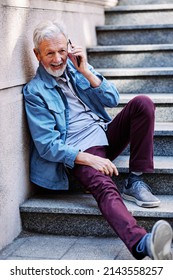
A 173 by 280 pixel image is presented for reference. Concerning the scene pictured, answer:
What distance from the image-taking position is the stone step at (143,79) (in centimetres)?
480

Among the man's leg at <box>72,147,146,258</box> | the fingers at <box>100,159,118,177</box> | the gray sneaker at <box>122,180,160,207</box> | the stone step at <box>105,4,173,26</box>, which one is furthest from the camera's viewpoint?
the stone step at <box>105,4,173,26</box>

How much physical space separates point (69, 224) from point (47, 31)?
3.94ft

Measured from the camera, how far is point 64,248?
11.7 feet

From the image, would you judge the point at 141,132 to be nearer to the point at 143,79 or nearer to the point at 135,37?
the point at 143,79

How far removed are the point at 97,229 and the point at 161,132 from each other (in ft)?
2.88

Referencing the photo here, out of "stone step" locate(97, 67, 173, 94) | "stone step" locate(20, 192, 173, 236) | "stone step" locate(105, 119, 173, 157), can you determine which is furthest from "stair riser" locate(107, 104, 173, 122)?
"stone step" locate(20, 192, 173, 236)

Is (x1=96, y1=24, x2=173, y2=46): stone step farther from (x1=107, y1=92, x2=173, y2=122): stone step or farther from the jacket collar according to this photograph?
the jacket collar

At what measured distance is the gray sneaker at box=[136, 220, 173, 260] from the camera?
3086 millimetres

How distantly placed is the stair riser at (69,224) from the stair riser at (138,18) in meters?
2.66

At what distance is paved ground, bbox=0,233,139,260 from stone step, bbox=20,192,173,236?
0.05 metres

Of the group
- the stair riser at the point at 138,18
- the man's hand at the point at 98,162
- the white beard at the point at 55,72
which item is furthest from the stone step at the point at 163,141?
the stair riser at the point at 138,18

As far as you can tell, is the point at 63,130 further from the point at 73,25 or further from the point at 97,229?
the point at 73,25

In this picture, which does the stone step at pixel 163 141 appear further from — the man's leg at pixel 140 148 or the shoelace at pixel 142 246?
the shoelace at pixel 142 246

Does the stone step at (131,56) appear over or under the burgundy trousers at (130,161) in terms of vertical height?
over
